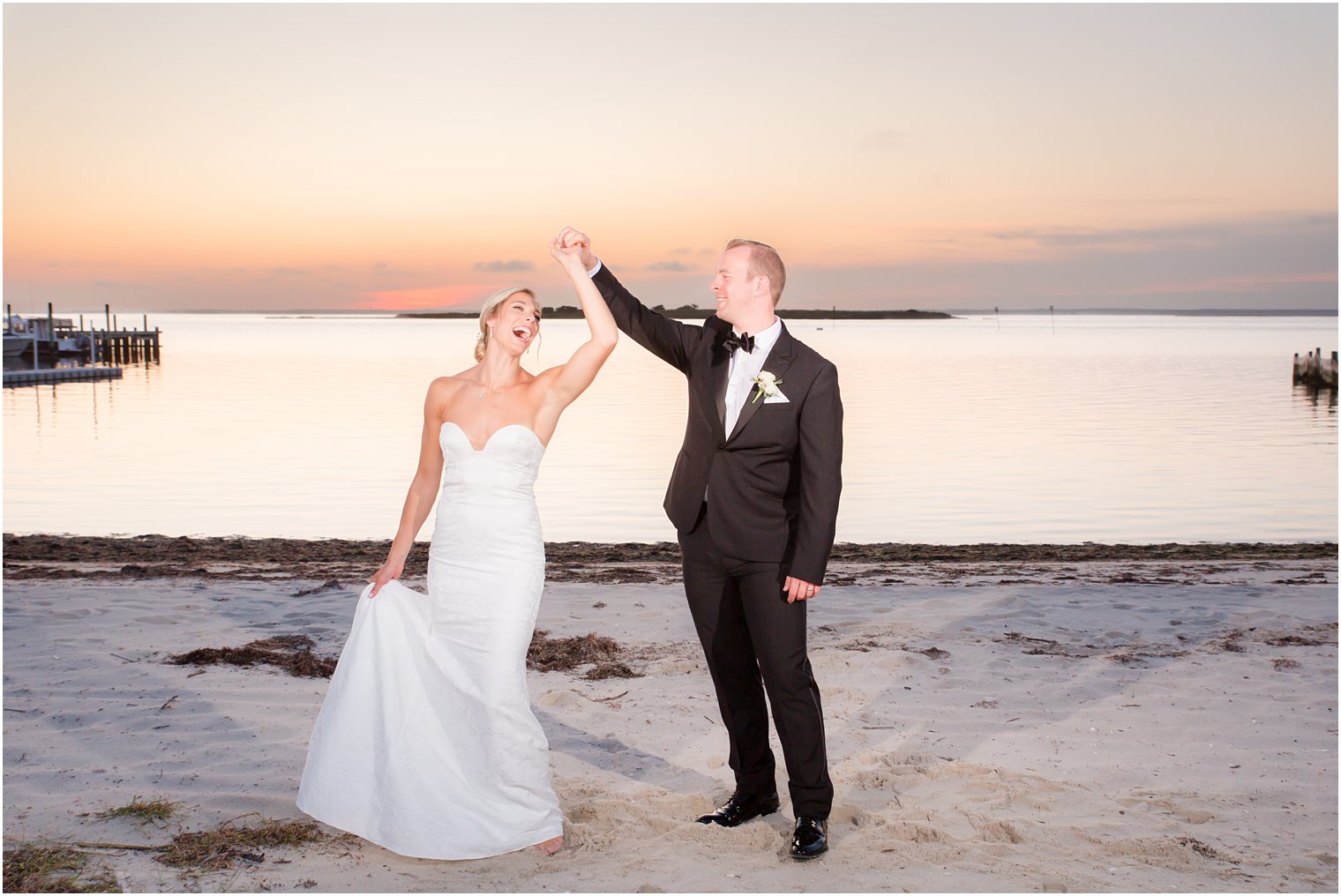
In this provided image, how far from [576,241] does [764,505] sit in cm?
127

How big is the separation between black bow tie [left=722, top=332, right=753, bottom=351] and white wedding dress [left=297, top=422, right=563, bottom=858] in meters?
0.86

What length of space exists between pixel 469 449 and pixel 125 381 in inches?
1714

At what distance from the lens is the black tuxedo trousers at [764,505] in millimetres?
4457

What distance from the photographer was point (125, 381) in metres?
43.5

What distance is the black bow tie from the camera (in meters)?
4.62

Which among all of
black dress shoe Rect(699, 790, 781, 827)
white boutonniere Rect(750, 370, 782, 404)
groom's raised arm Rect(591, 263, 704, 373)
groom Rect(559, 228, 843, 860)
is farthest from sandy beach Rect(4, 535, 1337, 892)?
groom's raised arm Rect(591, 263, 704, 373)

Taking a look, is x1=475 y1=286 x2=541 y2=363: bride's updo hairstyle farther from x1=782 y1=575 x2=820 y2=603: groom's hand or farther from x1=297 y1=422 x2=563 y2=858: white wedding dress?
x1=782 y1=575 x2=820 y2=603: groom's hand

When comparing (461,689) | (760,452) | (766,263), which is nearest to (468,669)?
(461,689)

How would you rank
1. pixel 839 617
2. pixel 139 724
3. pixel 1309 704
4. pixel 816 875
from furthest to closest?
pixel 839 617 < pixel 1309 704 < pixel 139 724 < pixel 816 875

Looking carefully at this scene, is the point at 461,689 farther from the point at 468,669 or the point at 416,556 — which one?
the point at 416,556

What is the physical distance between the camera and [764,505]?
4.57 metres

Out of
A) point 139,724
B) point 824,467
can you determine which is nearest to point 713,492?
point 824,467

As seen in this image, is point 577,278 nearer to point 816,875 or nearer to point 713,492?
point 713,492

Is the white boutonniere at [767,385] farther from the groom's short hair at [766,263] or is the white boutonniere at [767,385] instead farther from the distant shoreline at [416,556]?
the distant shoreline at [416,556]
